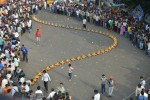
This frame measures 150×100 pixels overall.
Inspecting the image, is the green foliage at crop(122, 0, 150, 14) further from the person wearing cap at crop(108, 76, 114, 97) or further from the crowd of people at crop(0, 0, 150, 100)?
the person wearing cap at crop(108, 76, 114, 97)

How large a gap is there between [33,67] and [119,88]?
549 cm

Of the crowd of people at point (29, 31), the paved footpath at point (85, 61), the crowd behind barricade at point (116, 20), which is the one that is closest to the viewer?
the crowd of people at point (29, 31)

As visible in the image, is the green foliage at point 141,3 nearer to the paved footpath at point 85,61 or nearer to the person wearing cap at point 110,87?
the paved footpath at point 85,61

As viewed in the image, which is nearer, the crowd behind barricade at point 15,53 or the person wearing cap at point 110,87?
the crowd behind barricade at point 15,53

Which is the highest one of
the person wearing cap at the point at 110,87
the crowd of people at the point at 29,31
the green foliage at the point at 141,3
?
the green foliage at the point at 141,3

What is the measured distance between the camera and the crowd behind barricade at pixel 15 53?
12.2m

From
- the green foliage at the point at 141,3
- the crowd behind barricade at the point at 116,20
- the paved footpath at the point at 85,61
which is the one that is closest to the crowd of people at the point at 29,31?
the crowd behind barricade at the point at 116,20

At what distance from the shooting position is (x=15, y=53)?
18000 millimetres

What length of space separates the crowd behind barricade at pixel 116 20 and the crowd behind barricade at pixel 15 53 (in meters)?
3.49

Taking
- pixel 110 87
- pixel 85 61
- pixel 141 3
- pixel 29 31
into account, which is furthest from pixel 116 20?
pixel 110 87

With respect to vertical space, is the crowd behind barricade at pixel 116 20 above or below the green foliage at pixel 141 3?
below

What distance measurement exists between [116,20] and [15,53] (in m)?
12.3

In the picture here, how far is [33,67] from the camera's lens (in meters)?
18.3

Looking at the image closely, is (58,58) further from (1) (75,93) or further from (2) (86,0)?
(2) (86,0)
